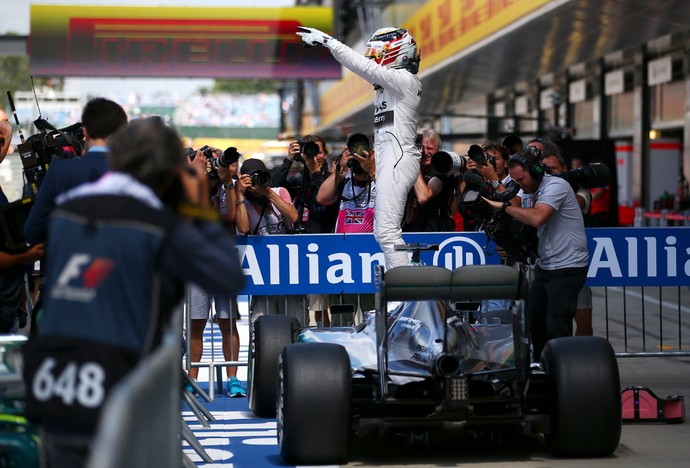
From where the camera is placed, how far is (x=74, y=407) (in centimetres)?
423

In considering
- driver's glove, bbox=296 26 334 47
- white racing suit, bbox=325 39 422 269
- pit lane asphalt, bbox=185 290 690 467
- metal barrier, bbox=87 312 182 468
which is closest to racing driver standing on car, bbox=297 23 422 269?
white racing suit, bbox=325 39 422 269

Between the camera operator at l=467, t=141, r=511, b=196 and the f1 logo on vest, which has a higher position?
the camera operator at l=467, t=141, r=511, b=196

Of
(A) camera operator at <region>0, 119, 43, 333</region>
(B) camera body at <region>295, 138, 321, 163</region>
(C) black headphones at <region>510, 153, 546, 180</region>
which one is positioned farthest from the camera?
(B) camera body at <region>295, 138, 321, 163</region>

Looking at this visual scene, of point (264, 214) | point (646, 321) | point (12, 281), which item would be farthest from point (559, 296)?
point (646, 321)

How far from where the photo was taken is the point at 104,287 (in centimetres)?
425

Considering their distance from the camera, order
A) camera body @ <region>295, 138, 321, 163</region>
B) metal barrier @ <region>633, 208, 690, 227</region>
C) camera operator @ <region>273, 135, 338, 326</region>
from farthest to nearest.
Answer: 1. metal barrier @ <region>633, 208, 690, 227</region>
2. camera body @ <region>295, 138, 321, 163</region>
3. camera operator @ <region>273, 135, 338, 326</region>

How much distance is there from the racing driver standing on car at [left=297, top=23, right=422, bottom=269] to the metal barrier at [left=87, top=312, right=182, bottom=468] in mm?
4454

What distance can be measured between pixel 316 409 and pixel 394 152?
2670mm

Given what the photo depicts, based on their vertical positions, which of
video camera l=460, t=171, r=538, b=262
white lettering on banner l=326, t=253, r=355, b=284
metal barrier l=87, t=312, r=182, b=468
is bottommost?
metal barrier l=87, t=312, r=182, b=468

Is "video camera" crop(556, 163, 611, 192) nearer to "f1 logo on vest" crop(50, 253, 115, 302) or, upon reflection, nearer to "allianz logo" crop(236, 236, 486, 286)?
"allianz logo" crop(236, 236, 486, 286)

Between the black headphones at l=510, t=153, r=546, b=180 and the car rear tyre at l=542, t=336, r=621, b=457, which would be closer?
the car rear tyre at l=542, t=336, r=621, b=457

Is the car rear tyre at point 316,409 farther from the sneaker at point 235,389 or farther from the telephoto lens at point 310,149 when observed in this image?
the telephoto lens at point 310,149

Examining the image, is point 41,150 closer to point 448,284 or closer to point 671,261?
point 448,284

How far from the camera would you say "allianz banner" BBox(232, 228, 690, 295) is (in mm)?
9992
